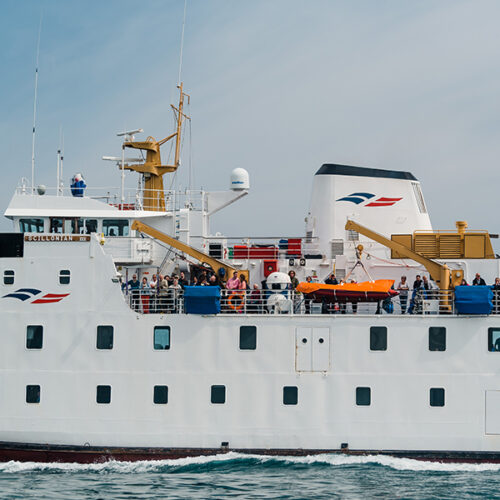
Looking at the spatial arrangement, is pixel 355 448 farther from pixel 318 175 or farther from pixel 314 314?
pixel 318 175

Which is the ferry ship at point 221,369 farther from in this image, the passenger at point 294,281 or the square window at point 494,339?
the passenger at point 294,281

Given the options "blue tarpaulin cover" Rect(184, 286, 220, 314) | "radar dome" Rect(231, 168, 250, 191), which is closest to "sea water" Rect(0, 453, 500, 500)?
"blue tarpaulin cover" Rect(184, 286, 220, 314)

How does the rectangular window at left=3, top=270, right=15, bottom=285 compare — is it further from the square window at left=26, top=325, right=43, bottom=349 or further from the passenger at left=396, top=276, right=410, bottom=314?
the passenger at left=396, top=276, right=410, bottom=314

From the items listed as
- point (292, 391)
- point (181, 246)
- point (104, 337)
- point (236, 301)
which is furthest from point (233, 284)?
point (104, 337)

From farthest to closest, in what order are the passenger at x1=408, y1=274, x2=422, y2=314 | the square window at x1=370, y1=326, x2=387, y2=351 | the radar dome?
the radar dome < the passenger at x1=408, y1=274, x2=422, y2=314 < the square window at x1=370, y1=326, x2=387, y2=351

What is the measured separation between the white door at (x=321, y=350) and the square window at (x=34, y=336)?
22.1 ft

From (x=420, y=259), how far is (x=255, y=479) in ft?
24.2

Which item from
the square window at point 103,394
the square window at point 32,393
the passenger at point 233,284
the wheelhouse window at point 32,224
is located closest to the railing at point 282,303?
the passenger at point 233,284

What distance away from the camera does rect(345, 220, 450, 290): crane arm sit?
18.6 metres

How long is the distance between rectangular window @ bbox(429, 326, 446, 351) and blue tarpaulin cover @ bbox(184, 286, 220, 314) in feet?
17.2

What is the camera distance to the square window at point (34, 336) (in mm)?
17484

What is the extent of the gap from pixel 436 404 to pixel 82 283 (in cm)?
917

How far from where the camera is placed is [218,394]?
17.2 meters

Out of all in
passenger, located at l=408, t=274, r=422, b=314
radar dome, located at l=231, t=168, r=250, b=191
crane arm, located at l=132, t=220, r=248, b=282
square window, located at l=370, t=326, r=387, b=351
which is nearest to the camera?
square window, located at l=370, t=326, r=387, b=351
